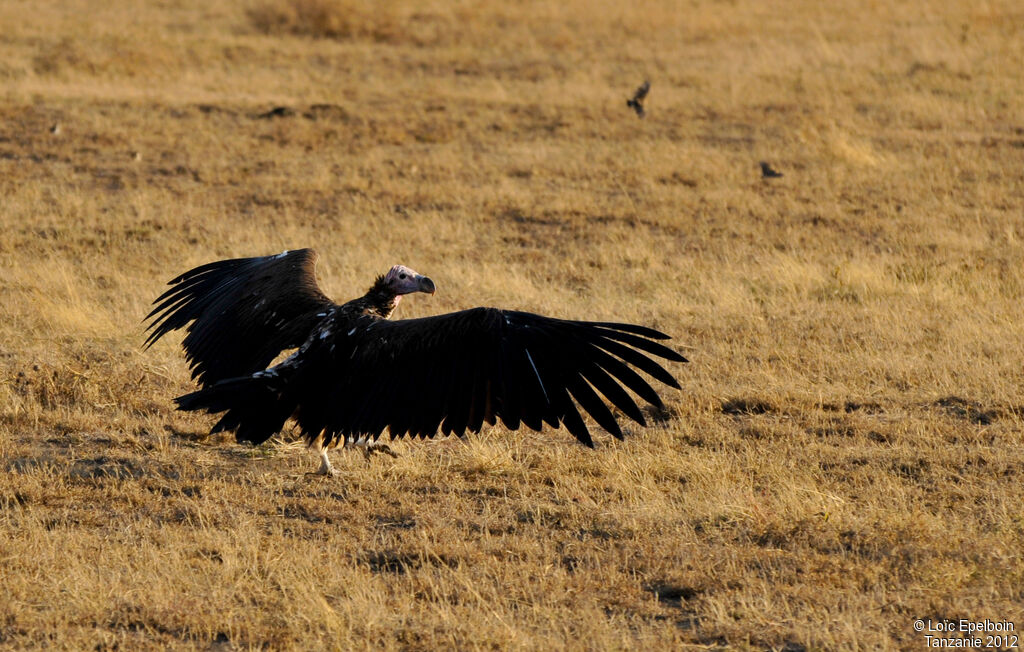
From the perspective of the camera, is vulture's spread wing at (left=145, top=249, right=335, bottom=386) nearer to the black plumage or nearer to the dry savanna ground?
the dry savanna ground

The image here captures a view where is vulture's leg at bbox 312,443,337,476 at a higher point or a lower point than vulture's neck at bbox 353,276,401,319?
lower

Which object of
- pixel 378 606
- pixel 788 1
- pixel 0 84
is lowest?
pixel 378 606

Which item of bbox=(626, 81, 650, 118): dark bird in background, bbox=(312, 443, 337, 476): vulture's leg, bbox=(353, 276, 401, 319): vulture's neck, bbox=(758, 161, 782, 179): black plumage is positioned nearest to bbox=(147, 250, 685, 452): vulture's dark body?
bbox=(353, 276, 401, 319): vulture's neck

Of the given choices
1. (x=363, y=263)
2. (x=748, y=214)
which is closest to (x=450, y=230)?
(x=363, y=263)

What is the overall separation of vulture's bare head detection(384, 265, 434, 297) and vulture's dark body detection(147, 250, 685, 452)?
1.24 ft

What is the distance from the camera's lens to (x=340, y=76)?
62.4 ft

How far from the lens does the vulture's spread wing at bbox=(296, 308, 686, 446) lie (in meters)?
4.86

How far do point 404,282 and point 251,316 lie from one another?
0.78 metres

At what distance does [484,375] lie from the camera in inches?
197

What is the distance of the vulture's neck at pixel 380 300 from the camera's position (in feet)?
19.9

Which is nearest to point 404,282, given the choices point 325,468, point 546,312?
point 325,468

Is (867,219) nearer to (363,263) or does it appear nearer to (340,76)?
(363,263)

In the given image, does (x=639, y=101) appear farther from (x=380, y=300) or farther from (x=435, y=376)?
(x=435, y=376)

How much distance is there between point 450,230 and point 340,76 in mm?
8302
